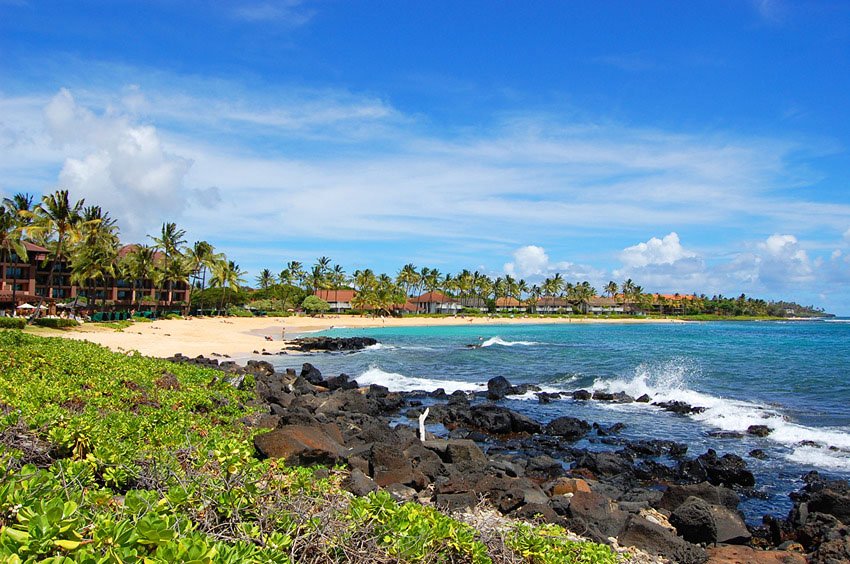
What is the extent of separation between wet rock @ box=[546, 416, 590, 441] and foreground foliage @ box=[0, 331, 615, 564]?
1026cm

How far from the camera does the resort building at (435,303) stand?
132125 mm

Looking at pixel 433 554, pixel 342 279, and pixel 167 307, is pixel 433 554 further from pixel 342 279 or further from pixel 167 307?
pixel 342 279

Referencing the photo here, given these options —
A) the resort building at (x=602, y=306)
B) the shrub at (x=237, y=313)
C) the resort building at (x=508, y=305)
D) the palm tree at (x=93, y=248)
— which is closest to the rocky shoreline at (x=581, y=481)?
the palm tree at (x=93, y=248)

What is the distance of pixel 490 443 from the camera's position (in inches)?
699

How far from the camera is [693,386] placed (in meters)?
29.4

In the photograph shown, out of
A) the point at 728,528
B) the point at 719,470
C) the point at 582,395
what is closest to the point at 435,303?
the point at 582,395

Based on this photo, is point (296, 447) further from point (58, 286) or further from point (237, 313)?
point (237, 313)

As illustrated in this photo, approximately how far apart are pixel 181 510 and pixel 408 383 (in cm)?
2520

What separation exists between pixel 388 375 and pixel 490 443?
15.0 metres

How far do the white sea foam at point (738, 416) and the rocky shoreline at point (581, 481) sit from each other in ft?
10.1

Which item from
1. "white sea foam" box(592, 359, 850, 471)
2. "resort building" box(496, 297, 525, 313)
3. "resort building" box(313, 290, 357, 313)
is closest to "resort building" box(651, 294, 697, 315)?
"resort building" box(496, 297, 525, 313)

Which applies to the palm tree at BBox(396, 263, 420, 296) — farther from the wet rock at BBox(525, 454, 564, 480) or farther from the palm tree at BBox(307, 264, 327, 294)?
the wet rock at BBox(525, 454, 564, 480)

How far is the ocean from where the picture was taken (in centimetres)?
1625

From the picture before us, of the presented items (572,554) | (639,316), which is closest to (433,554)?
(572,554)
